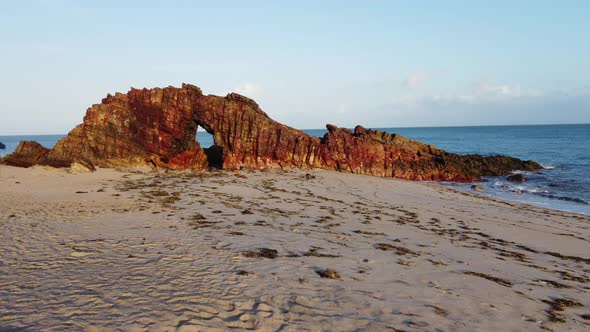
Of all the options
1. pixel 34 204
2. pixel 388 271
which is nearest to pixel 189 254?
pixel 388 271

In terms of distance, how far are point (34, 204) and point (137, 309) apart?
971 cm

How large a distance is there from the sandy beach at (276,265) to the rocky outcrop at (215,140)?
859cm

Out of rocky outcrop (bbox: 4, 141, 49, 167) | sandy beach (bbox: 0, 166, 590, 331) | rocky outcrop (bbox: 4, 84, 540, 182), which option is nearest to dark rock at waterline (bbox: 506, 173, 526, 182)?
rocky outcrop (bbox: 4, 84, 540, 182)

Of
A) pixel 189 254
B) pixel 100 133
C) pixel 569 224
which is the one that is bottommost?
pixel 569 224

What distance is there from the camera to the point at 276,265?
23.6ft

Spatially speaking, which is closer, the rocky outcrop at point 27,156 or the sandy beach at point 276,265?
the sandy beach at point 276,265

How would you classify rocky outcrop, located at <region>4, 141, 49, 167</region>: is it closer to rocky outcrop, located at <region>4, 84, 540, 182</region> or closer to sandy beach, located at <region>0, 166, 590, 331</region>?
rocky outcrop, located at <region>4, 84, 540, 182</region>

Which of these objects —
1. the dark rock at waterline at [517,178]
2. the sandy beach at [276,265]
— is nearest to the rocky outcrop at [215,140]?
the dark rock at waterline at [517,178]

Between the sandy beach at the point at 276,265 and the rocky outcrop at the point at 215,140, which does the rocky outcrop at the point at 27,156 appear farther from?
the sandy beach at the point at 276,265

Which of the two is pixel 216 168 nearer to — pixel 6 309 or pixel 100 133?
pixel 100 133

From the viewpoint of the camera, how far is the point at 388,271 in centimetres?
721

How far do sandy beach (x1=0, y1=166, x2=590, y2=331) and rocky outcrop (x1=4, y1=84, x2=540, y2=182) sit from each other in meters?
8.59

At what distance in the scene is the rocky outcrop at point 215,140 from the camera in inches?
907

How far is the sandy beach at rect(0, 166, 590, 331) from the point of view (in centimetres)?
512
